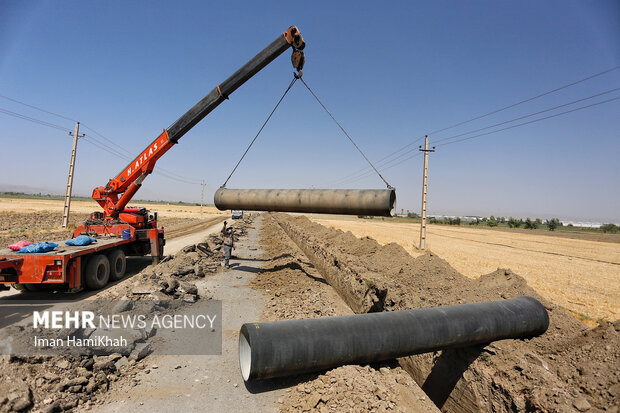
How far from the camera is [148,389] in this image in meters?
4.18

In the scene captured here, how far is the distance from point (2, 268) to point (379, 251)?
1214cm

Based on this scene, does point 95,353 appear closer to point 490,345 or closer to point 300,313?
point 300,313

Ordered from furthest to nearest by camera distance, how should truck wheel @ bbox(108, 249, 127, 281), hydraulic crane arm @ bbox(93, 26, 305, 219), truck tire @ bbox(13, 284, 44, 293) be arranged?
truck wheel @ bbox(108, 249, 127, 281) < hydraulic crane arm @ bbox(93, 26, 305, 219) < truck tire @ bbox(13, 284, 44, 293)

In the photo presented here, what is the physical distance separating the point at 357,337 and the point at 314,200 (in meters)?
4.27

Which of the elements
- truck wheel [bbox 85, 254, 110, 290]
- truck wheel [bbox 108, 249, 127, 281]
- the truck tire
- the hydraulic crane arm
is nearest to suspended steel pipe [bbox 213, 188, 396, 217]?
the hydraulic crane arm

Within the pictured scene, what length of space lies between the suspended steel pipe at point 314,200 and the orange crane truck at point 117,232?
2.97 meters

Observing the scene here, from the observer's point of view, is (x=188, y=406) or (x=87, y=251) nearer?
(x=188, y=406)

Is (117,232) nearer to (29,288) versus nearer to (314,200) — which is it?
(29,288)

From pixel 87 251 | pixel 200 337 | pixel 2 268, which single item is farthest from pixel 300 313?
pixel 2 268

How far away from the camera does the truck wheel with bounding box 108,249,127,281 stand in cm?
945

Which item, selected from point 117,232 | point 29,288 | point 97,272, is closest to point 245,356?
point 97,272

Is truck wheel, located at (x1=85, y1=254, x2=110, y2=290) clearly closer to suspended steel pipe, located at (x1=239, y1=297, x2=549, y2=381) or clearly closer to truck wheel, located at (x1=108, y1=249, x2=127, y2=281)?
truck wheel, located at (x1=108, y1=249, x2=127, y2=281)

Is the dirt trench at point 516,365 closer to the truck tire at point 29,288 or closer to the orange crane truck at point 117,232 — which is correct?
the orange crane truck at point 117,232

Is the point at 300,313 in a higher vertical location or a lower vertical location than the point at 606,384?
lower
